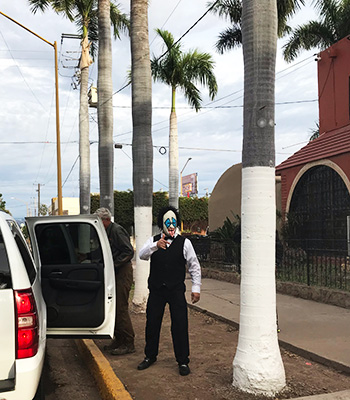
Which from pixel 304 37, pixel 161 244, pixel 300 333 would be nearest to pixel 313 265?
pixel 300 333

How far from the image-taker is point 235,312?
27.4 feet

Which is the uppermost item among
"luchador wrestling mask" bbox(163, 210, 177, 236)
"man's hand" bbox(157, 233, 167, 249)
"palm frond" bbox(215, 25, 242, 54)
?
"palm frond" bbox(215, 25, 242, 54)

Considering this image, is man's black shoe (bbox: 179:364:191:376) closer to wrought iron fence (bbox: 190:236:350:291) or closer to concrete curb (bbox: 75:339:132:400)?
concrete curb (bbox: 75:339:132:400)

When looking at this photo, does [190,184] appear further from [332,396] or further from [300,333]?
[332,396]

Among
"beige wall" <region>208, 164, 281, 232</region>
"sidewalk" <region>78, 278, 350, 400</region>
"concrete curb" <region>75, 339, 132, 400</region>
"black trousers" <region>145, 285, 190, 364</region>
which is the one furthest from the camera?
"beige wall" <region>208, 164, 281, 232</region>

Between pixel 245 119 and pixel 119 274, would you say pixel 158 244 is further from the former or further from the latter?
pixel 245 119

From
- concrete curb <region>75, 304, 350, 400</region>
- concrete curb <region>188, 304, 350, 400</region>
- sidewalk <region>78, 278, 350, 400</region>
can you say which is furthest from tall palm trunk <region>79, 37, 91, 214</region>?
concrete curb <region>75, 304, 350, 400</region>

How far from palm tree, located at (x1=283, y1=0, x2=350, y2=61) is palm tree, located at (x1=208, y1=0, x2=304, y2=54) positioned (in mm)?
745

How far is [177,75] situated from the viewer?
73.2ft

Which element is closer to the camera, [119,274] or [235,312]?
[119,274]

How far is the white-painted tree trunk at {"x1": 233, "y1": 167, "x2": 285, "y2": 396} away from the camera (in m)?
4.36

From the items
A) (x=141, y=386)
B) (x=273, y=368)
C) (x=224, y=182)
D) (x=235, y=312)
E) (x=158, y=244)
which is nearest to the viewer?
(x=273, y=368)

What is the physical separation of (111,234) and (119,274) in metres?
0.50

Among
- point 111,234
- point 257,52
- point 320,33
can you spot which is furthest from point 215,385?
point 320,33
